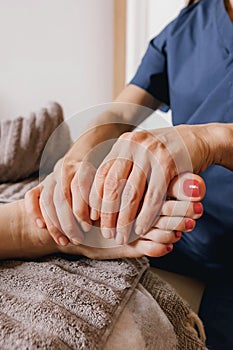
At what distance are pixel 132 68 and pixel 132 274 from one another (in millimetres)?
888

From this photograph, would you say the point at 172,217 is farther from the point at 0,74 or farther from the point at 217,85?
the point at 0,74

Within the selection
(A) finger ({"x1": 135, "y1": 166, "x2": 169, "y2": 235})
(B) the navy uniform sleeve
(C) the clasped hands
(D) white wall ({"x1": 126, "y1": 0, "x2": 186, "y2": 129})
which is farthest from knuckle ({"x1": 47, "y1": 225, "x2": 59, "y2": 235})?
(D) white wall ({"x1": 126, "y1": 0, "x2": 186, "y2": 129})

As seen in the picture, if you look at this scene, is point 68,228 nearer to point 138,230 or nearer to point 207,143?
point 138,230

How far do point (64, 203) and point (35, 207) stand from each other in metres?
0.05

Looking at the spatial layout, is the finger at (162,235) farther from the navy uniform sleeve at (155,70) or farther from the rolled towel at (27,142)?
the navy uniform sleeve at (155,70)

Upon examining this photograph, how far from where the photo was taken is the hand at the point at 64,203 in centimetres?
54

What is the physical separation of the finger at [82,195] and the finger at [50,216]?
3 centimetres

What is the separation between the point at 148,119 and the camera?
71cm

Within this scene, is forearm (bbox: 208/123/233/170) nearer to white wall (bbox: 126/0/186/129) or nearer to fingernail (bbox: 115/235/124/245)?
fingernail (bbox: 115/235/124/245)

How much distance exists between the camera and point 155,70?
0.94 m

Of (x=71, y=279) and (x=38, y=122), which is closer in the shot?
(x=71, y=279)

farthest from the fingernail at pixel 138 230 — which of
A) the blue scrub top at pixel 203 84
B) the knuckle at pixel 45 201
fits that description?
the blue scrub top at pixel 203 84

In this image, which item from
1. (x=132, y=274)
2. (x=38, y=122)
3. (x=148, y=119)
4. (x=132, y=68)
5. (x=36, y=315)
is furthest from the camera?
(x=132, y=68)

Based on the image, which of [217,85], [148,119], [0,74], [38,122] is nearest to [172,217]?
[148,119]
